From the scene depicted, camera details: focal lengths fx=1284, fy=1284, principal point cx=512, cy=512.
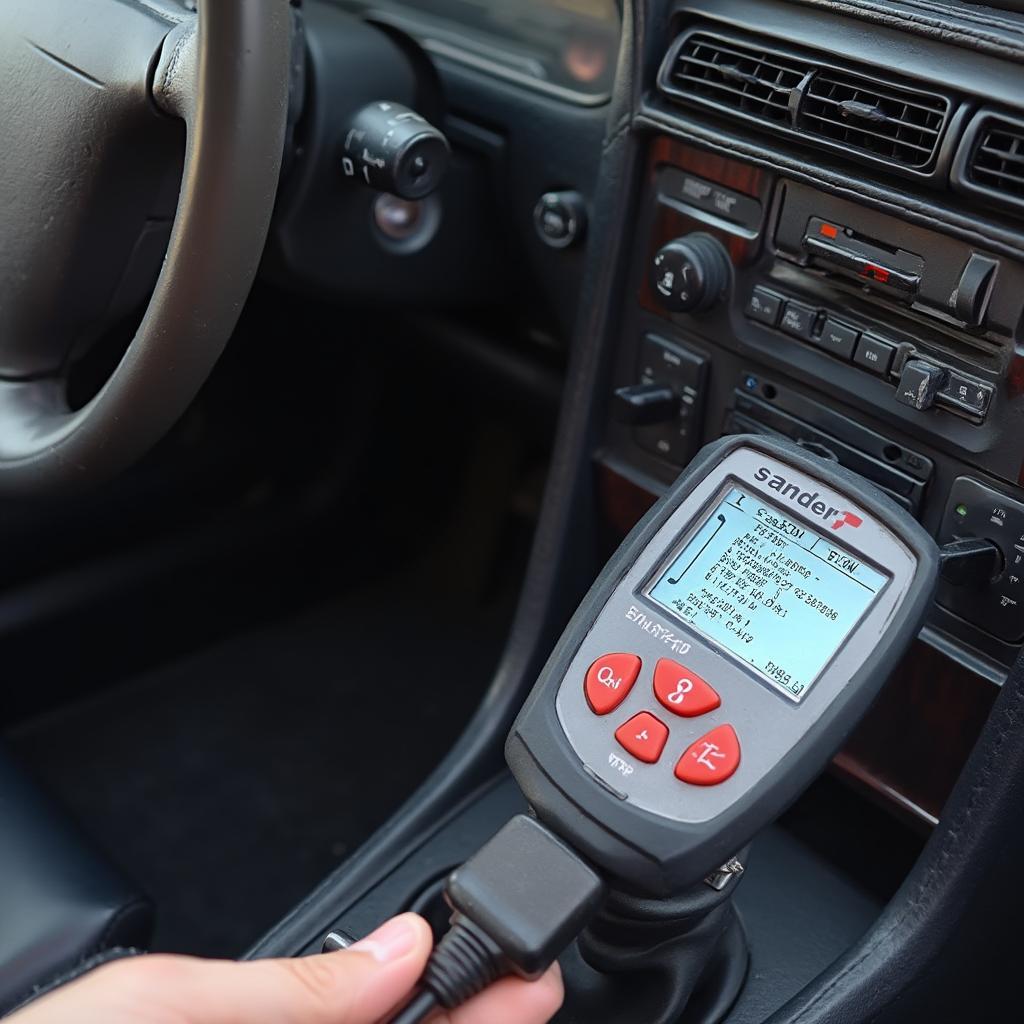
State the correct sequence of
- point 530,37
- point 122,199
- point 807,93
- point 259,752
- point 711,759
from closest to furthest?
point 711,759 < point 807,93 < point 122,199 < point 530,37 < point 259,752

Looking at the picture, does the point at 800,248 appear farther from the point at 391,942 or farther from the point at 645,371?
the point at 391,942

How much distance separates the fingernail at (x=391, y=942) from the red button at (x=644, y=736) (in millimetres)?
153

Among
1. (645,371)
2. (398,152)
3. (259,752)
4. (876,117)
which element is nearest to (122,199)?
(398,152)

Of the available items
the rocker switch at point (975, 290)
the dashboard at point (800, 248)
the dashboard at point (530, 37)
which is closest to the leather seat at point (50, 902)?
the dashboard at point (800, 248)

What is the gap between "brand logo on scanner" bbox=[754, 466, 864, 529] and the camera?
2.34ft

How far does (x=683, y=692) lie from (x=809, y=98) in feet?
1.21

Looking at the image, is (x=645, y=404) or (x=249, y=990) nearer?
(x=249, y=990)

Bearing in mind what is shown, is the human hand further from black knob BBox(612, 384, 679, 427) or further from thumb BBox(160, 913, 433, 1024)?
black knob BBox(612, 384, 679, 427)

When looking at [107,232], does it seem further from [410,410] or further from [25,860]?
[410,410]

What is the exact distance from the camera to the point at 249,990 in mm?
521

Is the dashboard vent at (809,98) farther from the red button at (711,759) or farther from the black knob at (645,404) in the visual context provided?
the red button at (711,759)

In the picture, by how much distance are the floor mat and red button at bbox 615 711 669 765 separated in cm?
80

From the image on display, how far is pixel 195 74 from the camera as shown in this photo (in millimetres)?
736

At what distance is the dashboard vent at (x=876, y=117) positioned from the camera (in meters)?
0.72
